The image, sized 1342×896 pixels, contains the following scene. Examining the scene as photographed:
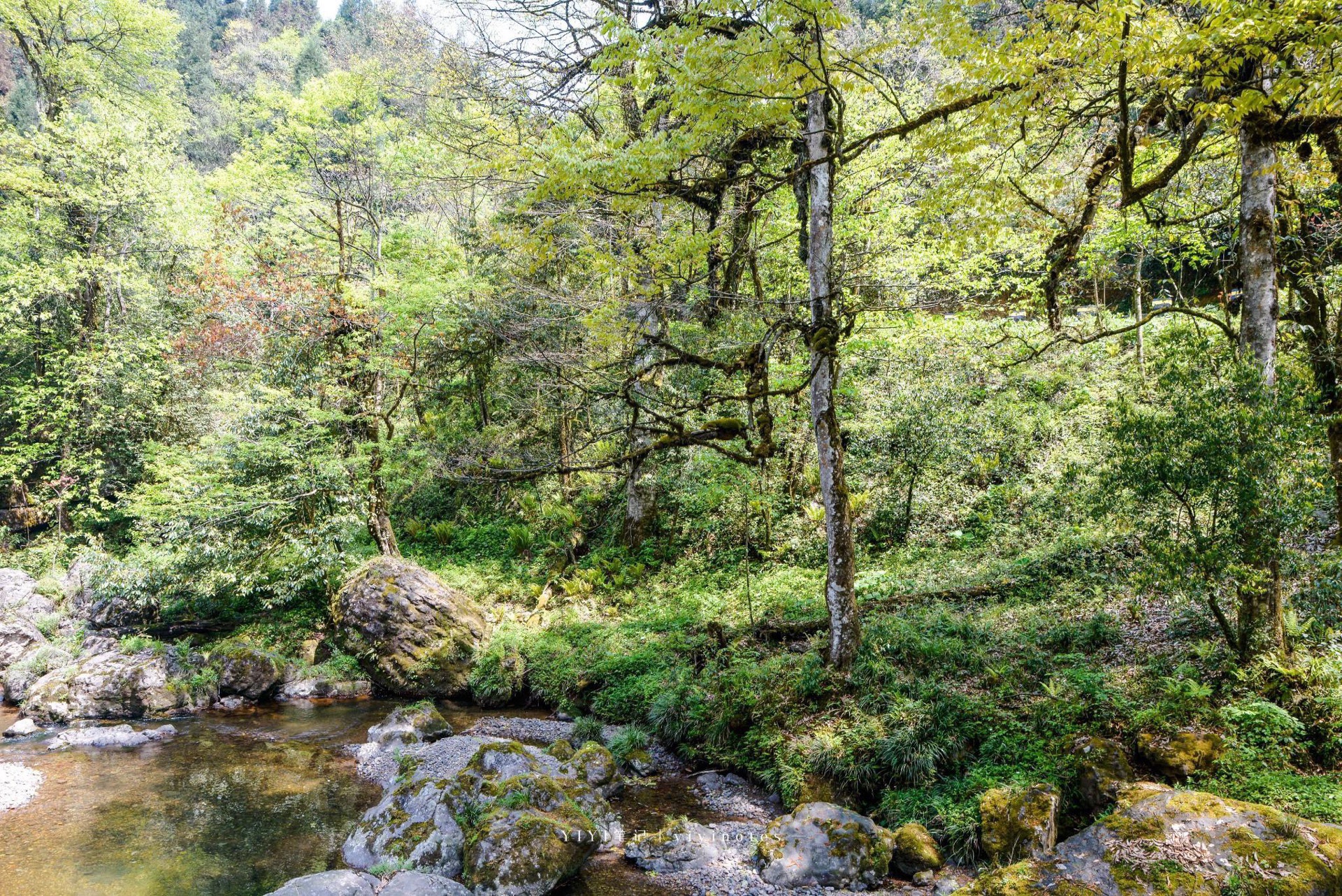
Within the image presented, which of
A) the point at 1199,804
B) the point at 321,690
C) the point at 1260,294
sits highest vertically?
the point at 1260,294

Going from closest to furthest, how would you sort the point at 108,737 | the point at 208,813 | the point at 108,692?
the point at 208,813, the point at 108,737, the point at 108,692

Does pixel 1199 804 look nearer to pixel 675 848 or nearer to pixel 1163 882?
pixel 1163 882

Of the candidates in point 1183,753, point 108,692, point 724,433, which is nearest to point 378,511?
point 108,692

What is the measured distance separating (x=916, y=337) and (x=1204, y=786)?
9.75m

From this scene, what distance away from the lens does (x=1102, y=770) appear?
18.9ft

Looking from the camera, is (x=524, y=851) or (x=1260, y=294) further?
(x=1260, y=294)

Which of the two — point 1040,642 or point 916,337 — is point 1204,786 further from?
point 916,337

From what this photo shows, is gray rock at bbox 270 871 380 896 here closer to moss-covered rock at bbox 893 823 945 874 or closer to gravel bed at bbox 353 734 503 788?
gravel bed at bbox 353 734 503 788

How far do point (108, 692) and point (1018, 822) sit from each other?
555 inches

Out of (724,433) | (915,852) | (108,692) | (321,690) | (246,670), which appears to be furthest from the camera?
(321,690)

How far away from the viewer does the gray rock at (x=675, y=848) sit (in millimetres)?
6539

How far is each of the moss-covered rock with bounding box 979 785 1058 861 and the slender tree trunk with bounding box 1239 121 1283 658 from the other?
2563mm

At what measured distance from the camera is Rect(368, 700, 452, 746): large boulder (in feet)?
32.8

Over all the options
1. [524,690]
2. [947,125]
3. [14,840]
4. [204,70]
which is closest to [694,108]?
[947,125]
